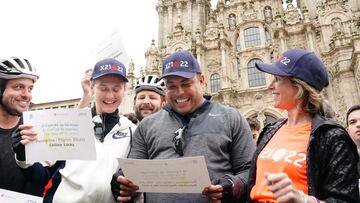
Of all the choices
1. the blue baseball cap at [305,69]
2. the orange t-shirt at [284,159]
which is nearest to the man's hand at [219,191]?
the orange t-shirt at [284,159]

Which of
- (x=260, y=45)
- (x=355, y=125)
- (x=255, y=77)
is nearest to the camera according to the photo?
(x=355, y=125)

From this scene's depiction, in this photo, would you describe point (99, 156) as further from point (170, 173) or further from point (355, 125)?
point (355, 125)

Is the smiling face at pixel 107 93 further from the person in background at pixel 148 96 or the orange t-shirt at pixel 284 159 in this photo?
the orange t-shirt at pixel 284 159

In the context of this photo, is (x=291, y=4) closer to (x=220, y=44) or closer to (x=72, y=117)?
(x=220, y=44)

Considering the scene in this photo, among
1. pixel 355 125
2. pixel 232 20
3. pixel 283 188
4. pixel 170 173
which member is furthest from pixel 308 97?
pixel 232 20

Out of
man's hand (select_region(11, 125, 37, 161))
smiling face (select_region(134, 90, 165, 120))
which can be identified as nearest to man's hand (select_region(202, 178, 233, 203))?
man's hand (select_region(11, 125, 37, 161))

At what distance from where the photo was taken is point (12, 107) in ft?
Answer: 12.7

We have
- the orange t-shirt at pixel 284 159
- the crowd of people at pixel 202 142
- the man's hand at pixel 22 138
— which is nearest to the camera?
the crowd of people at pixel 202 142

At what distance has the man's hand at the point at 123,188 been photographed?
2992 millimetres

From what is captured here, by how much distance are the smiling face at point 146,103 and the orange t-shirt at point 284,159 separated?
2706 millimetres

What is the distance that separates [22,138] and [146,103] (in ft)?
8.14

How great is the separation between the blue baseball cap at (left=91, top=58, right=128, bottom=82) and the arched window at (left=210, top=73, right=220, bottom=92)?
24.2m

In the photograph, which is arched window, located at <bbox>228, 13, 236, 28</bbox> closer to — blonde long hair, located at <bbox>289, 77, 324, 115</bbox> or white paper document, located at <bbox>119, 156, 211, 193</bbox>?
blonde long hair, located at <bbox>289, 77, 324, 115</bbox>

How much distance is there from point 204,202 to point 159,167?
28.6 inches
